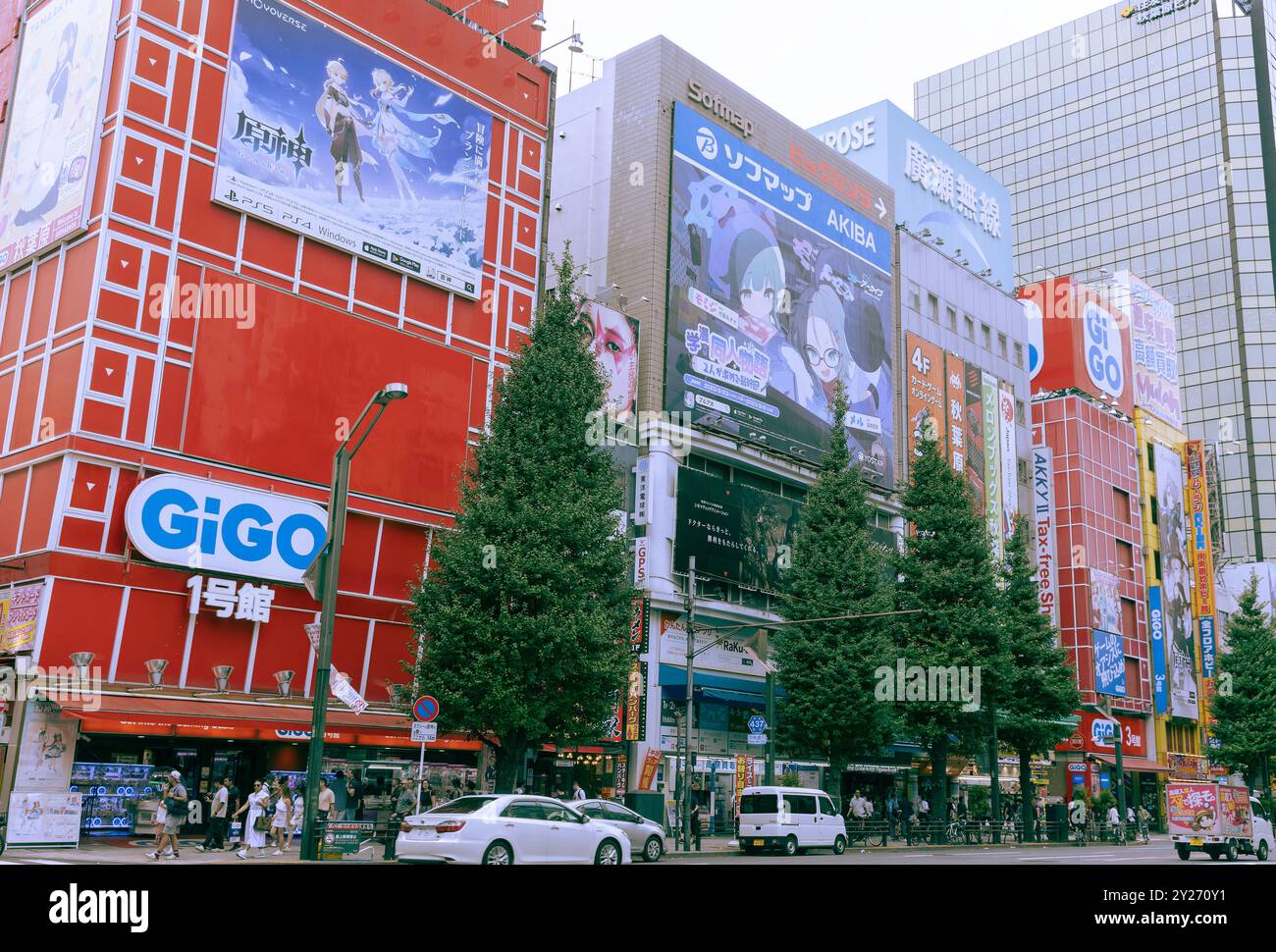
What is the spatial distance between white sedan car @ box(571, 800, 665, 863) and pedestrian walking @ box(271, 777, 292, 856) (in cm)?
631

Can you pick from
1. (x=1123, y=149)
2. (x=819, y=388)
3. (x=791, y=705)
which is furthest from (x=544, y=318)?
(x=1123, y=149)

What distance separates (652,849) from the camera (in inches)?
999

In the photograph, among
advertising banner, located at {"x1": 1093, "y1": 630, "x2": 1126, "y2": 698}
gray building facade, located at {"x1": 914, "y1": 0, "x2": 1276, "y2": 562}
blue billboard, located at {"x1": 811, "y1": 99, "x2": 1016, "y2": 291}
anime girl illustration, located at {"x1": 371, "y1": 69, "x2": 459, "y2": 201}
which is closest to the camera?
Answer: anime girl illustration, located at {"x1": 371, "y1": 69, "x2": 459, "y2": 201}

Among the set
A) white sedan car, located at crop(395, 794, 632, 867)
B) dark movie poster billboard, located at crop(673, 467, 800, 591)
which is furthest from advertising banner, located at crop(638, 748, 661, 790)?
white sedan car, located at crop(395, 794, 632, 867)

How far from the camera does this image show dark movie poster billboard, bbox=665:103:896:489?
44.3 meters

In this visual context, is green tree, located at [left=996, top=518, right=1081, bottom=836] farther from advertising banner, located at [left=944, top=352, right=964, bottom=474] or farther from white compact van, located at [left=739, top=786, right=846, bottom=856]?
advertising banner, located at [left=944, top=352, right=964, bottom=474]

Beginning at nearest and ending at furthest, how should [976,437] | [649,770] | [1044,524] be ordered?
[649,770] < [976,437] < [1044,524]

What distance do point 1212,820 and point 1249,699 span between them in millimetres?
36261

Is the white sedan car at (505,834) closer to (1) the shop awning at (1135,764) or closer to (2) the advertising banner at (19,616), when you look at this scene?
(2) the advertising banner at (19,616)

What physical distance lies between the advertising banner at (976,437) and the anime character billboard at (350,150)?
3312 cm

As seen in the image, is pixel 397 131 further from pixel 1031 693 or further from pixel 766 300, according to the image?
pixel 1031 693

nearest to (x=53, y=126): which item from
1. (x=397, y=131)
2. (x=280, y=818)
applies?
(x=397, y=131)
